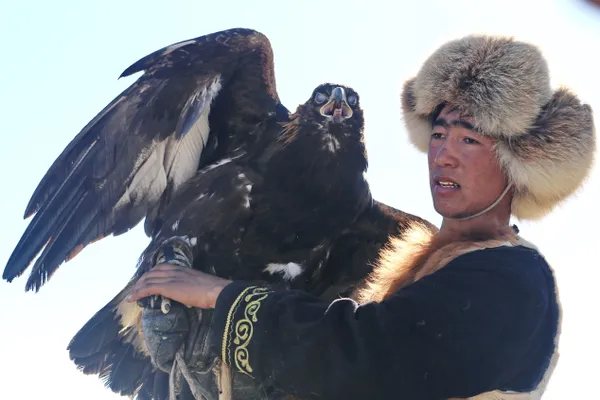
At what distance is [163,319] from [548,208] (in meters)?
1.53

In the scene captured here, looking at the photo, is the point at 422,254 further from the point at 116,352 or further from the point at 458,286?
the point at 116,352

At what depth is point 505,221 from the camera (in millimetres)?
2355

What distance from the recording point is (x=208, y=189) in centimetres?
408

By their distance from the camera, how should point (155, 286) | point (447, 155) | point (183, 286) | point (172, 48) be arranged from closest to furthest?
point (447, 155) → point (183, 286) → point (155, 286) → point (172, 48)

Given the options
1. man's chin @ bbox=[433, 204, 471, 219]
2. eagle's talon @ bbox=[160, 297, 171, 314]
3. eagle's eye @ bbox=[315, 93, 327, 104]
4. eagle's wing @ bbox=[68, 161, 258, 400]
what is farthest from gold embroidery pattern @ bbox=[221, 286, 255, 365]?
eagle's eye @ bbox=[315, 93, 327, 104]

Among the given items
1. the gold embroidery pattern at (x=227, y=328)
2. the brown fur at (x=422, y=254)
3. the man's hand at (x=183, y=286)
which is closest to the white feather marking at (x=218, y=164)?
the man's hand at (x=183, y=286)

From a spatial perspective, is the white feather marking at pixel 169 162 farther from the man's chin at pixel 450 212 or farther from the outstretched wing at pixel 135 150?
the man's chin at pixel 450 212

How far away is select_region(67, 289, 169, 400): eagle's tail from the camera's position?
4.13m

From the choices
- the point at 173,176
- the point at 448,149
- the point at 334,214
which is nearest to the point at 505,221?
the point at 448,149

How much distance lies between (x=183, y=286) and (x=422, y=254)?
2.64 feet

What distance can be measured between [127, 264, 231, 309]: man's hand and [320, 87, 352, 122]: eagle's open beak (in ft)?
6.42

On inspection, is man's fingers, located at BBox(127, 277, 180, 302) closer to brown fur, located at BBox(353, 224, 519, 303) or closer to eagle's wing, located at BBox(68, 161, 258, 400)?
brown fur, located at BBox(353, 224, 519, 303)

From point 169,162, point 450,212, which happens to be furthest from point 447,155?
point 169,162

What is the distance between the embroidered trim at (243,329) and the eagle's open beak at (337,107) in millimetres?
2295
